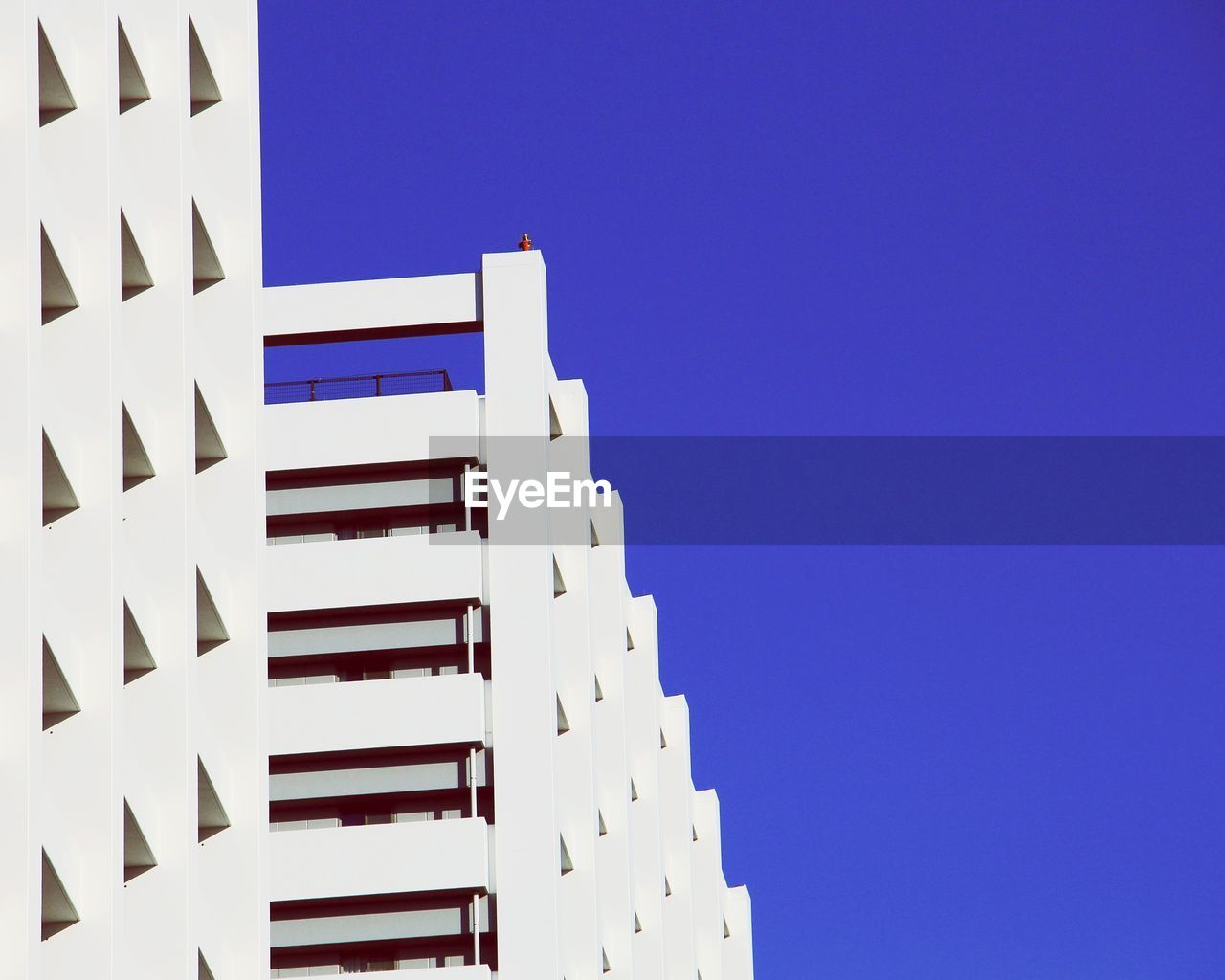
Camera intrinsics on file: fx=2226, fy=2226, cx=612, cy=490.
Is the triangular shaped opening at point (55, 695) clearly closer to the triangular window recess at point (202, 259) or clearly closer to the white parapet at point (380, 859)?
the triangular window recess at point (202, 259)

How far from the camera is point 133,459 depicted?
2558 centimetres

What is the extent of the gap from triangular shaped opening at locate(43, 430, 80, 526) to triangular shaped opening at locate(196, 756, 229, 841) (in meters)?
4.94

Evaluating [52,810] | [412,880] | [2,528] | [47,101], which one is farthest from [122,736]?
[412,880]

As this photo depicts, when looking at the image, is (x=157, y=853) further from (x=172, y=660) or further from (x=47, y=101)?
(x=47, y=101)

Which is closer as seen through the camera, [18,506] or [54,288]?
[18,506]

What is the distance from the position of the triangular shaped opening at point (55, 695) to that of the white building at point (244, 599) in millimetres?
44

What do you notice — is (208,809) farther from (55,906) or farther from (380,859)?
(380,859)

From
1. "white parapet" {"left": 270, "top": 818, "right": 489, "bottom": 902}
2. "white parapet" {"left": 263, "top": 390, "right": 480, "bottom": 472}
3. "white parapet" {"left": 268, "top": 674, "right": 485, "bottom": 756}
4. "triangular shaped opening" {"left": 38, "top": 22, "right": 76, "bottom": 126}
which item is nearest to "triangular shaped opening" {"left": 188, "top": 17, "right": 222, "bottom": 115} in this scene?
"triangular shaped opening" {"left": 38, "top": 22, "right": 76, "bottom": 126}

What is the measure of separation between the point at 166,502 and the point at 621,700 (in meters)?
32.3

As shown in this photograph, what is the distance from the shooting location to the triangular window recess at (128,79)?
25875mm

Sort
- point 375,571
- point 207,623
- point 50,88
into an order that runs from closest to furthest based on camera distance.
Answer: point 50,88 < point 207,623 < point 375,571

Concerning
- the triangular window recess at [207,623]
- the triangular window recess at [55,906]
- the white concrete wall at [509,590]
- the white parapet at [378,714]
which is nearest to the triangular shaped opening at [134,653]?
the triangular window recess at [207,623]

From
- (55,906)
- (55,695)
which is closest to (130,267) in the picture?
(55,695)

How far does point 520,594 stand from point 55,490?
80.5 feet
